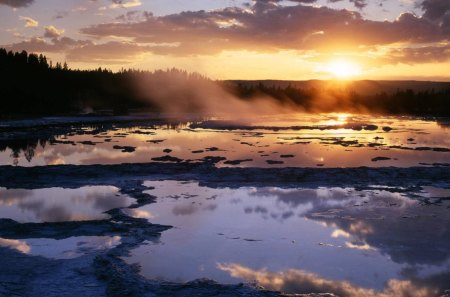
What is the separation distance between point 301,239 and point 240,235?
1.26m

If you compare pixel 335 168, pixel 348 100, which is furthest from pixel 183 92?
pixel 335 168

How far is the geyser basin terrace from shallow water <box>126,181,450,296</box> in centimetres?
3

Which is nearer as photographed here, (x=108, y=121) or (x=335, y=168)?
(x=335, y=168)

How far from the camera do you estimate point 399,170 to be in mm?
17875

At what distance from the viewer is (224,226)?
1082cm

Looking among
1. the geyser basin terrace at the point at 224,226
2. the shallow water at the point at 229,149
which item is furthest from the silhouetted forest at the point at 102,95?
the geyser basin terrace at the point at 224,226

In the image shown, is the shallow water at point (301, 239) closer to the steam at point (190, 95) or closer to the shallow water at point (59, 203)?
the shallow water at point (59, 203)

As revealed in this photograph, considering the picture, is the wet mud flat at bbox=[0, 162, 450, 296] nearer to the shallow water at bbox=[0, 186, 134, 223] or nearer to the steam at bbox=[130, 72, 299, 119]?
the shallow water at bbox=[0, 186, 134, 223]

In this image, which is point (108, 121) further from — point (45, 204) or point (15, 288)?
point (15, 288)

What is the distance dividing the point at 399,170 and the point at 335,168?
2304 mm

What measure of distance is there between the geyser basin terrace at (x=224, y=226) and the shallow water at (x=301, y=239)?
0.11 feet

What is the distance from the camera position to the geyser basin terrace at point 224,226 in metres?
7.64

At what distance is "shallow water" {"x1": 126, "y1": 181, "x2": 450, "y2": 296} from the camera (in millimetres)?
7945

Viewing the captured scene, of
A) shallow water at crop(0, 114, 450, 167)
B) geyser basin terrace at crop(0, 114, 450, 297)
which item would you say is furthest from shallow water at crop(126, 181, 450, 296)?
shallow water at crop(0, 114, 450, 167)
